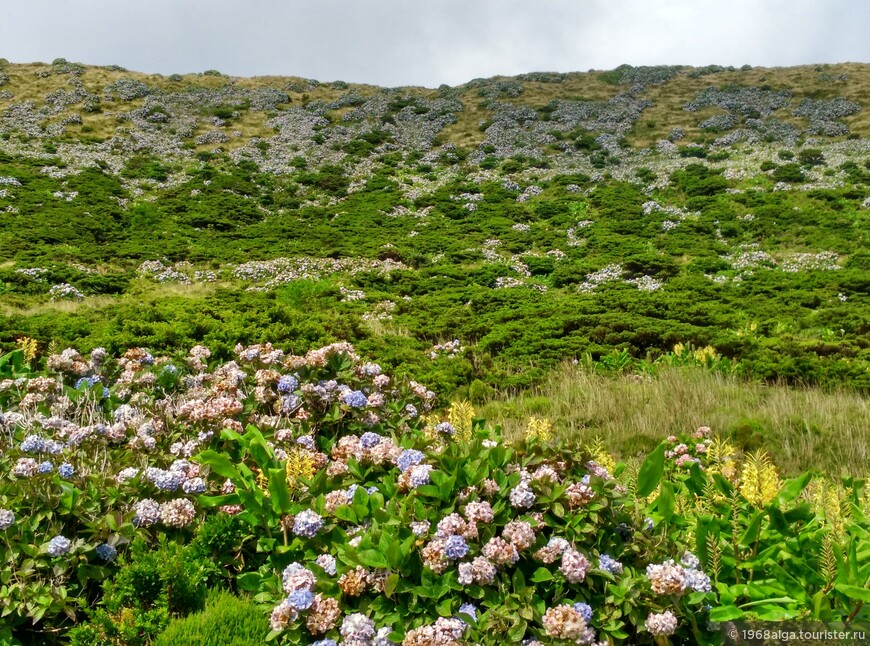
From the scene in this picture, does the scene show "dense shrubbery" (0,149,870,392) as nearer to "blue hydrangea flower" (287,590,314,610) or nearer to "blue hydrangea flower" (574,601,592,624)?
"blue hydrangea flower" (287,590,314,610)

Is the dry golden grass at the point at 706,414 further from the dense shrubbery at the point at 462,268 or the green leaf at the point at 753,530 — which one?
the green leaf at the point at 753,530

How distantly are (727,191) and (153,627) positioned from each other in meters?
29.6

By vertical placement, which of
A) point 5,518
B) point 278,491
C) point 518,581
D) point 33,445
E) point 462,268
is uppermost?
point 462,268

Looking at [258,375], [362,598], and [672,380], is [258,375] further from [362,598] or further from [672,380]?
[672,380]

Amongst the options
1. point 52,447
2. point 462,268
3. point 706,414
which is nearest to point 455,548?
point 52,447

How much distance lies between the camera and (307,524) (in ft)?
8.89

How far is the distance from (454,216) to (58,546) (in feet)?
82.4

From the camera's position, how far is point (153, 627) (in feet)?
8.26

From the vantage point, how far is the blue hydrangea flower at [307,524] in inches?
107

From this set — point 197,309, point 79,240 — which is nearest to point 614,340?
point 197,309

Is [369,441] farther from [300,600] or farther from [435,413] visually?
[435,413]

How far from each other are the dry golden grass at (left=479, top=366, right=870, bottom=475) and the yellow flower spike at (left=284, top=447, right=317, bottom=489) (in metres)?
3.14

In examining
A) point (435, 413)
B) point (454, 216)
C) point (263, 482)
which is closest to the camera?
point (263, 482)

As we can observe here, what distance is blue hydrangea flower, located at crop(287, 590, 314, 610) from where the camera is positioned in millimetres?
2371
